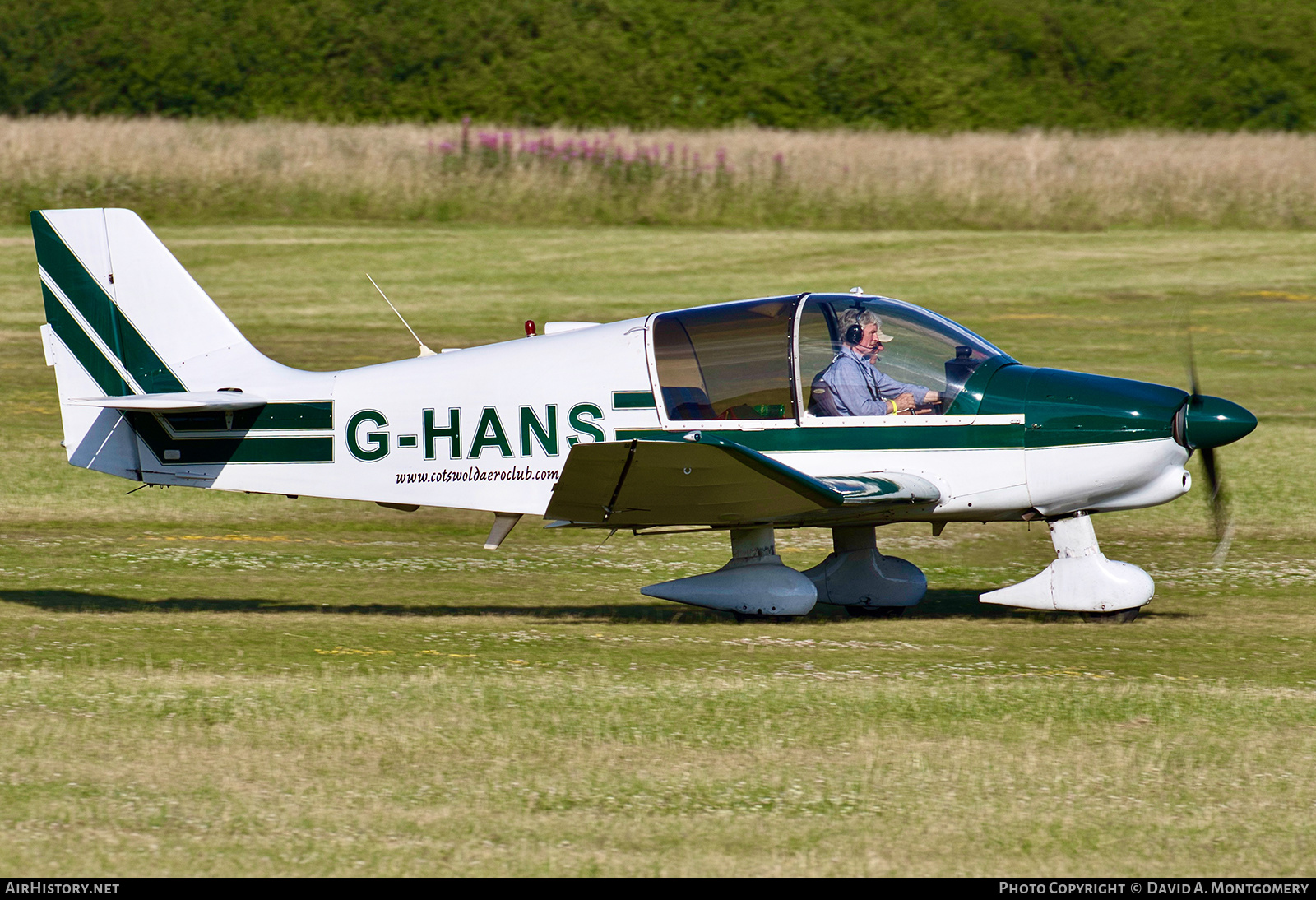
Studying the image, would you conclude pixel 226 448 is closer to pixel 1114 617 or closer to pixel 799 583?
pixel 799 583

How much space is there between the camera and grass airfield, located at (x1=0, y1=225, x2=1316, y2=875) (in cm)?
562

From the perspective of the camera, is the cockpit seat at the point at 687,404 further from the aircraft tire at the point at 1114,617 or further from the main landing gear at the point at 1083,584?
the aircraft tire at the point at 1114,617

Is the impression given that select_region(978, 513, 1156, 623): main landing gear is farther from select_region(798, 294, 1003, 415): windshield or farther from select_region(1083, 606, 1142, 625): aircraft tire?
select_region(798, 294, 1003, 415): windshield

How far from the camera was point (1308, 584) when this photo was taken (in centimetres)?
1052

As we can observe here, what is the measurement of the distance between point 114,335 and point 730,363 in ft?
12.9

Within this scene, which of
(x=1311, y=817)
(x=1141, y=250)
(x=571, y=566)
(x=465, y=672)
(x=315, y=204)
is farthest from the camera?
(x=315, y=204)

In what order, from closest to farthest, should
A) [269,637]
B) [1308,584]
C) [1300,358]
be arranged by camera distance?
[269,637] < [1308,584] < [1300,358]

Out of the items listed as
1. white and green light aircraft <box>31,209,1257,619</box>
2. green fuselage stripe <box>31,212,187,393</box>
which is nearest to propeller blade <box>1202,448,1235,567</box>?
white and green light aircraft <box>31,209,1257,619</box>

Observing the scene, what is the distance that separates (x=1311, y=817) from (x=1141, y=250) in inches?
996

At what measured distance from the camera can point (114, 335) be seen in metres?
9.89

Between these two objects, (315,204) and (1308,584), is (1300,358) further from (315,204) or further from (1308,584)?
(315,204)

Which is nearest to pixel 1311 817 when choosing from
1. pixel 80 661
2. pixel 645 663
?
pixel 645 663

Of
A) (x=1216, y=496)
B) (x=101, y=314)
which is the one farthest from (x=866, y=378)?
(x=101, y=314)
